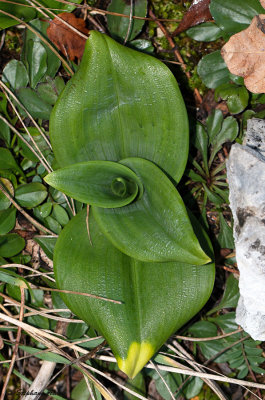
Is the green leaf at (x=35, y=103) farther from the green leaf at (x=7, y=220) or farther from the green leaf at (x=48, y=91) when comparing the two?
the green leaf at (x=7, y=220)

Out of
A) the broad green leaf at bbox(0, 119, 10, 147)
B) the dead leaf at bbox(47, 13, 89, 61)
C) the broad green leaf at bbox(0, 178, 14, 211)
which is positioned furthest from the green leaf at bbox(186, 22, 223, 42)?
the broad green leaf at bbox(0, 178, 14, 211)

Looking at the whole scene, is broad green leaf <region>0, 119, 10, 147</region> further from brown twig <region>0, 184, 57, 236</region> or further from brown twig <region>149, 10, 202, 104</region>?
brown twig <region>149, 10, 202, 104</region>

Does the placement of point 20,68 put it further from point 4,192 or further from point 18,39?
point 4,192

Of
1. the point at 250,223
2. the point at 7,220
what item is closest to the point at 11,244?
the point at 7,220

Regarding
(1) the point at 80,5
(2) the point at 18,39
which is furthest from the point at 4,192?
(1) the point at 80,5

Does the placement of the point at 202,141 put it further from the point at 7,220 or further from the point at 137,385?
the point at 137,385
